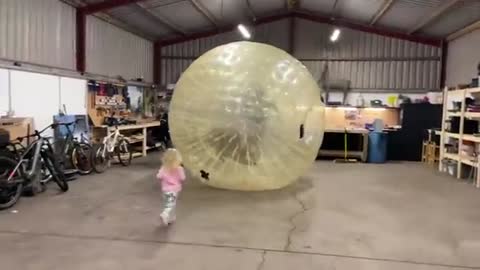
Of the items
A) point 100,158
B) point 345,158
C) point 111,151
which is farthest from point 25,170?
point 345,158

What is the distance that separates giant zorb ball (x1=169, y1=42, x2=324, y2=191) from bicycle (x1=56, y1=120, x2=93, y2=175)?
2047 millimetres

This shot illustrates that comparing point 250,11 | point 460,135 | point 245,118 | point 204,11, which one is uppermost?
point 250,11

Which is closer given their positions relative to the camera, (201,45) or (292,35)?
(292,35)

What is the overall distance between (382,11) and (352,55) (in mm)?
2279

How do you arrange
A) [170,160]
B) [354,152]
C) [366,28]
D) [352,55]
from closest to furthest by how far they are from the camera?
[170,160], [354,152], [366,28], [352,55]

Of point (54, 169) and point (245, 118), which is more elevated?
point (245, 118)

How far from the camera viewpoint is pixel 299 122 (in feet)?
16.7

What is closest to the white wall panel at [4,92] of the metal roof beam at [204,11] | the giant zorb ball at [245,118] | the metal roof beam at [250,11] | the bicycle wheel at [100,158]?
the bicycle wheel at [100,158]

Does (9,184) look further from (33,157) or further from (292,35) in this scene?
(292,35)

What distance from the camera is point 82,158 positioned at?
22.7 ft

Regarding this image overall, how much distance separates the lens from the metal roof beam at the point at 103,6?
8.22m

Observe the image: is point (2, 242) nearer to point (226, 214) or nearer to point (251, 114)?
point (226, 214)

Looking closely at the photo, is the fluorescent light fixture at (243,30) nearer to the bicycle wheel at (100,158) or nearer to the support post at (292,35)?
the support post at (292,35)

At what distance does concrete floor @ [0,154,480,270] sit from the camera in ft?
10.7
